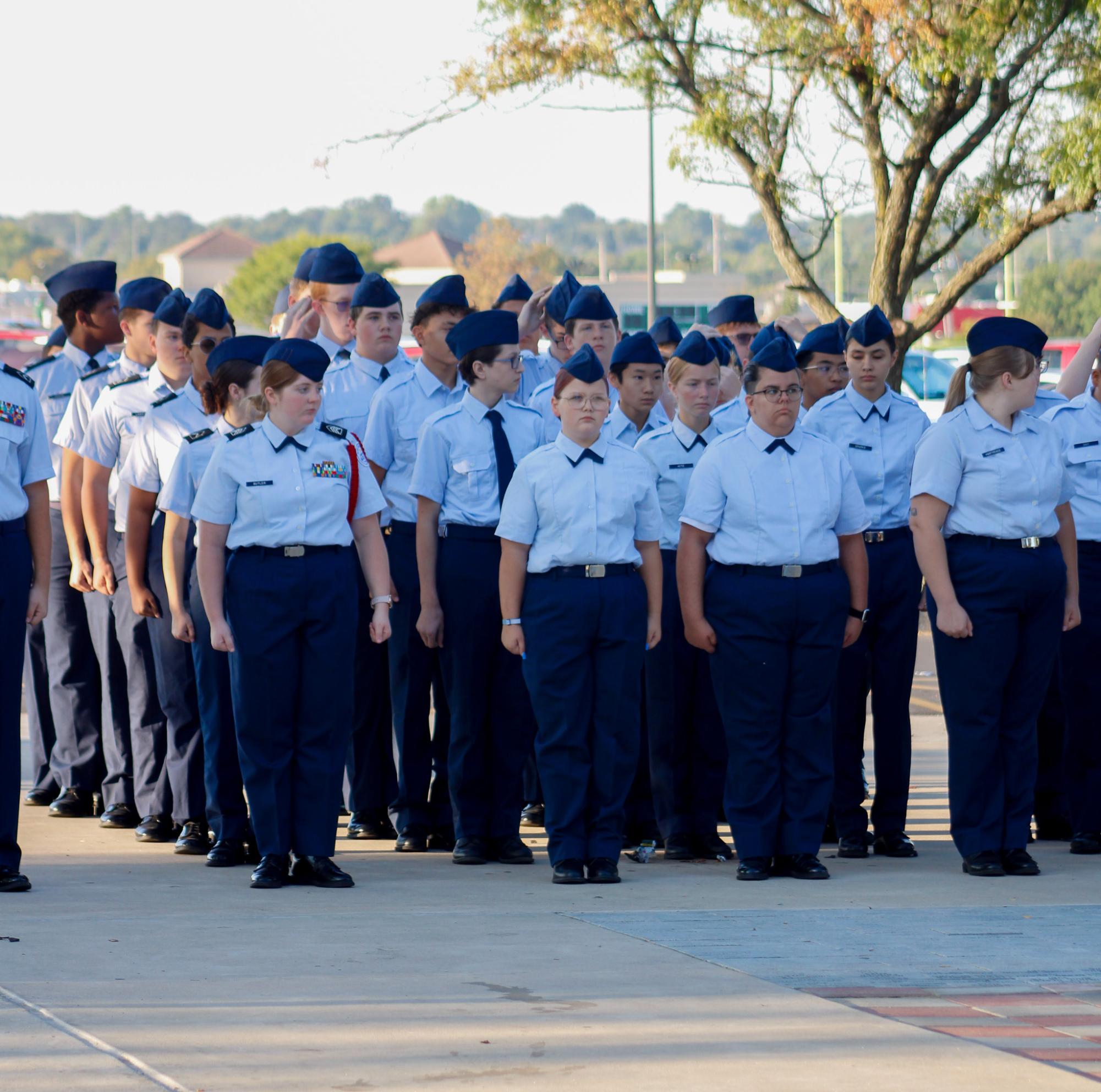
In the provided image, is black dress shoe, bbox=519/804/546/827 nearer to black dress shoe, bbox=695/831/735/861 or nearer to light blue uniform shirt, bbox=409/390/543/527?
black dress shoe, bbox=695/831/735/861

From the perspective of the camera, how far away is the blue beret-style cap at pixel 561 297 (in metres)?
8.53

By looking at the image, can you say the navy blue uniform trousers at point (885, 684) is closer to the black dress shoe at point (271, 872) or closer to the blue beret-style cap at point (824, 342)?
the blue beret-style cap at point (824, 342)

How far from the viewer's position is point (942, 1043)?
175 inches

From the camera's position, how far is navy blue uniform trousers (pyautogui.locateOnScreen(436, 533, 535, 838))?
23.4ft

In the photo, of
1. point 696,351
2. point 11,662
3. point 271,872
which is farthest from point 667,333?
point 11,662

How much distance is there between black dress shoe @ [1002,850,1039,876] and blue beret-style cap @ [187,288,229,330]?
3676 millimetres

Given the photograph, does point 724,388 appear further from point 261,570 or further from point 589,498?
point 261,570

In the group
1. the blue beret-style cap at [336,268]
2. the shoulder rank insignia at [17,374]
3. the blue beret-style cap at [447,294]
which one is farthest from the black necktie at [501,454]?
the shoulder rank insignia at [17,374]

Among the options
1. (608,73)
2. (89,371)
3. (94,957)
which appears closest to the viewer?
(94,957)

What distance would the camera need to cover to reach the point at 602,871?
265 inches

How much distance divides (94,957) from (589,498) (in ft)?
8.05

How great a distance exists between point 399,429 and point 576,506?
3.91 ft

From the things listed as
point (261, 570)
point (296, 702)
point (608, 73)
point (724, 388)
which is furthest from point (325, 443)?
point (608, 73)

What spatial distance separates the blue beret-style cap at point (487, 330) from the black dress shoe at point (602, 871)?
199 cm
